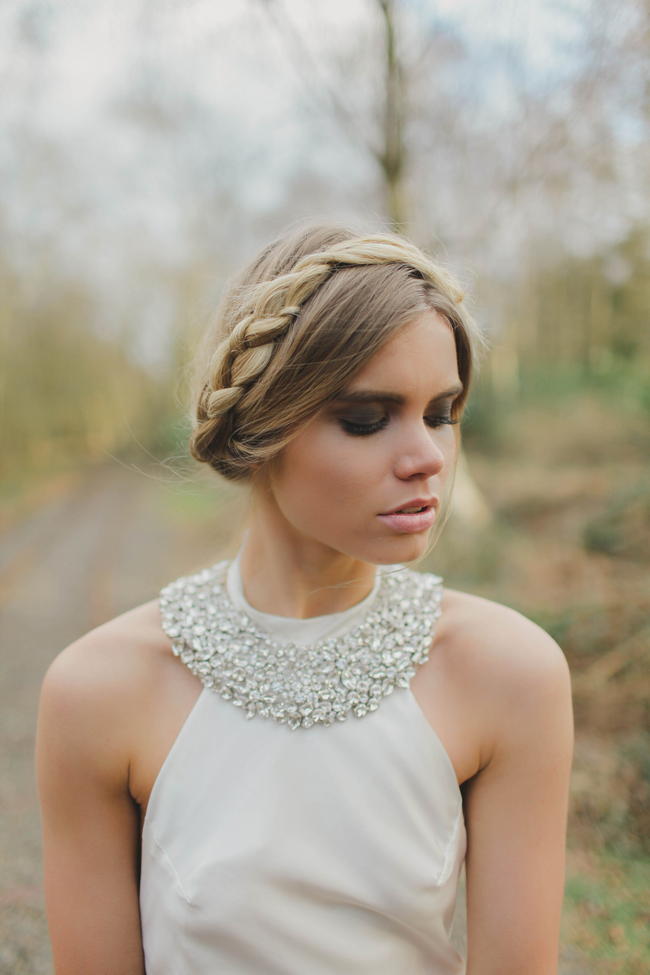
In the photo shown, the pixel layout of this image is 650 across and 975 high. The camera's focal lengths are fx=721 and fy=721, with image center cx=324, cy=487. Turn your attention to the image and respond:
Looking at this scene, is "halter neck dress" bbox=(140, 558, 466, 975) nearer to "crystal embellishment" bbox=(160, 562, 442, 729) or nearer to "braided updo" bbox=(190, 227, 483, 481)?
"crystal embellishment" bbox=(160, 562, 442, 729)

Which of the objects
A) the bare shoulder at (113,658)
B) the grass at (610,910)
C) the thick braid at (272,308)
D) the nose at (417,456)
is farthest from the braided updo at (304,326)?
the grass at (610,910)

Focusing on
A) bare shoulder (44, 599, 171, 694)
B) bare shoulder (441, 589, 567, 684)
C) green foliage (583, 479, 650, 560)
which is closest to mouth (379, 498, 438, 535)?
bare shoulder (441, 589, 567, 684)

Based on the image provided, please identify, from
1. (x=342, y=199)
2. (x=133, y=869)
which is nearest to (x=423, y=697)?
(x=133, y=869)

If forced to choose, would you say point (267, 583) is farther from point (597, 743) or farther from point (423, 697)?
point (597, 743)

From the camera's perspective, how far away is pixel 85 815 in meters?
1.47

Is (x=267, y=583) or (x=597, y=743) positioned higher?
(x=267, y=583)

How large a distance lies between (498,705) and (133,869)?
0.85 m

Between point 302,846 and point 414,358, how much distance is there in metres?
0.96

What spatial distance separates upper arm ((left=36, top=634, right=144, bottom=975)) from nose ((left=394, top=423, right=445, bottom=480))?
29.6 inches

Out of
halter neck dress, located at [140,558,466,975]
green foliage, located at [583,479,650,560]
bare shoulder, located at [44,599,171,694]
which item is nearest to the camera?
halter neck dress, located at [140,558,466,975]

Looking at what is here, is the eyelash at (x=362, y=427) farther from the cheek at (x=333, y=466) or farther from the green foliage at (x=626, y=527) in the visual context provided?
the green foliage at (x=626, y=527)

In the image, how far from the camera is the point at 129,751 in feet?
4.87

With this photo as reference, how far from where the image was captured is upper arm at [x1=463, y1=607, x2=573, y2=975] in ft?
4.60

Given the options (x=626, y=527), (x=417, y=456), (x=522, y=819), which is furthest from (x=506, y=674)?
(x=626, y=527)
